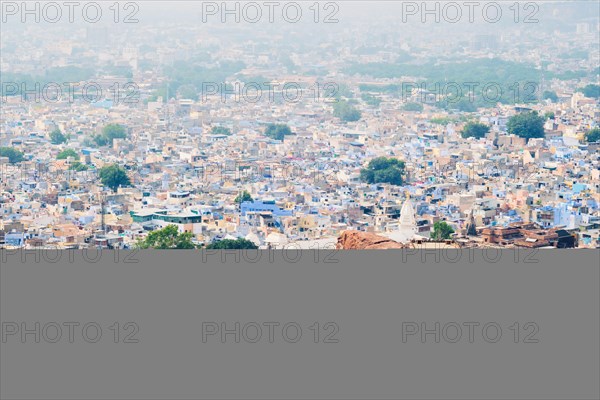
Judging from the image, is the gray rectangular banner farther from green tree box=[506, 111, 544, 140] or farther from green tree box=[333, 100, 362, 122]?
green tree box=[333, 100, 362, 122]

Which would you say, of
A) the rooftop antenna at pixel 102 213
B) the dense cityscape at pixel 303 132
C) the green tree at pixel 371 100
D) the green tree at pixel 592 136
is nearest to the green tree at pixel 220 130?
the dense cityscape at pixel 303 132

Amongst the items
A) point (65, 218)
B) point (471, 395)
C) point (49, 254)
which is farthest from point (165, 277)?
point (65, 218)

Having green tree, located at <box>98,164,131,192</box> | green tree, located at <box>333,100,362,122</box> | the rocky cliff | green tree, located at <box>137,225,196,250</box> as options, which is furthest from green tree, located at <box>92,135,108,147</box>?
the rocky cliff

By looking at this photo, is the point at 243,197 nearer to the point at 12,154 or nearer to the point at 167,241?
the point at 167,241

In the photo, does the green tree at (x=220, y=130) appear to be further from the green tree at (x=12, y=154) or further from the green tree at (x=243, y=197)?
the green tree at (x=243, y=197)

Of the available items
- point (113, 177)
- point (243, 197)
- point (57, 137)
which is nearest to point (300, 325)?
point (243, 197)

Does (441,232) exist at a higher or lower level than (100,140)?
lower

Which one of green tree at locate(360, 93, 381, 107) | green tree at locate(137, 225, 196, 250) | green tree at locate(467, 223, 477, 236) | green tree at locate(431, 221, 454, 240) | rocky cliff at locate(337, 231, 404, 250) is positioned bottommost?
green tree at locate(467, 223, 477, 236)
